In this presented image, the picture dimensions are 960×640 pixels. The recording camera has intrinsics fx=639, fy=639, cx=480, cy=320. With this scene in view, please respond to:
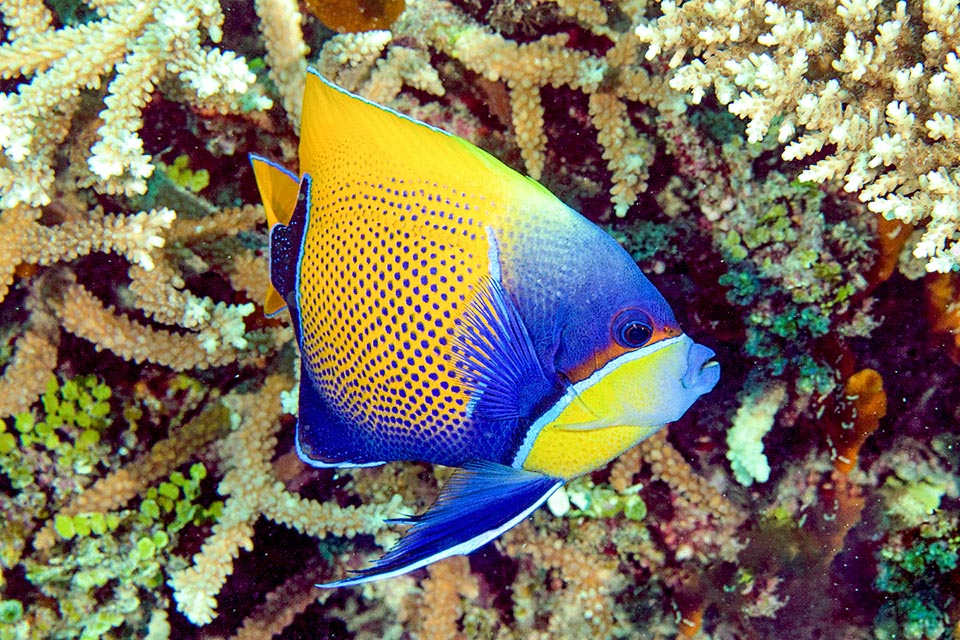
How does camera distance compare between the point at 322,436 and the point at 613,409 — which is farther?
the point at 322,436

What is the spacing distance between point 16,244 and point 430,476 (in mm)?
1813

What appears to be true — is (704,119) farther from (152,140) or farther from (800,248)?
(152,140)

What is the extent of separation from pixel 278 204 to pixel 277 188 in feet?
0.13

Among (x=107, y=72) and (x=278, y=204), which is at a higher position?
(x=278, y=204)

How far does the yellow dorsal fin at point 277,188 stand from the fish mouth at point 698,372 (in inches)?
41.0

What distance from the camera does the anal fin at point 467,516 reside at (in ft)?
4.34

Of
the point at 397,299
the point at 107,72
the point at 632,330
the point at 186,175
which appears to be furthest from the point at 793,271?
the point at 107,72

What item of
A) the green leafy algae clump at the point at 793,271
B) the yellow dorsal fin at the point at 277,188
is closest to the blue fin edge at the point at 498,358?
the yellow dorsal fin at the point at 277,188

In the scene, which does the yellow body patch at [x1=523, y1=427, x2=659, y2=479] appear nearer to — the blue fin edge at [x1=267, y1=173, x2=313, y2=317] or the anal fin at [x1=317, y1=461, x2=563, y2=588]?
the anal fin at [x1=317, y1=461, x2=563, y2=588]

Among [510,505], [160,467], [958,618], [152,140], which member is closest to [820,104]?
[510,505]

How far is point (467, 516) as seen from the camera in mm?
1437

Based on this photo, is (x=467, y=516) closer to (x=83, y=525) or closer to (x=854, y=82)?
(x=854, y=82)

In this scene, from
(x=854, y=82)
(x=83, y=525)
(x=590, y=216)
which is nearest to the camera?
(x=854, y=82)

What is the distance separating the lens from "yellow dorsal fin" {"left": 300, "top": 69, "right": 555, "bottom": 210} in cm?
144
